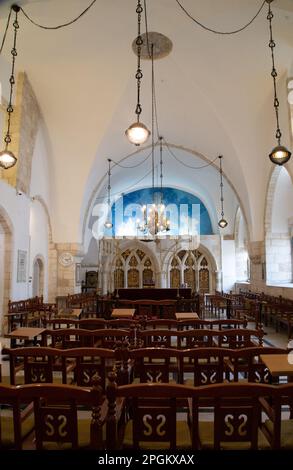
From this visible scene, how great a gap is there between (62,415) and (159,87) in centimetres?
1022

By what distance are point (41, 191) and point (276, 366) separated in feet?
33.8

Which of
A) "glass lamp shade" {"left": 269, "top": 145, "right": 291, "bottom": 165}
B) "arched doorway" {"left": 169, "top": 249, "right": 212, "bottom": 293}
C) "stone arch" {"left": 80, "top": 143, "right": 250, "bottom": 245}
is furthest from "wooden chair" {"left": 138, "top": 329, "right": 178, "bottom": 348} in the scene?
"arched doorway" {"left": 169, "top": 249, "right": 212, "bottom": 293}

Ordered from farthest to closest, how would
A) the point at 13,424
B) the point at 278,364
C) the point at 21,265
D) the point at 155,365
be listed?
the point at 21,265 → the point at 155,365 → the point at 278,364 → the point at 13,424

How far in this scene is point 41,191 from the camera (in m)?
11.5

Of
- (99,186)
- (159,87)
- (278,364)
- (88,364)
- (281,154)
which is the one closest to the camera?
(278,364)

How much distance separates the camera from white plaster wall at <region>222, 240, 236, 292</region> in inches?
675

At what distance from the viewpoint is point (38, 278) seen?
11797 millimetres

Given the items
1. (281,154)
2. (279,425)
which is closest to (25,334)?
(279,425)

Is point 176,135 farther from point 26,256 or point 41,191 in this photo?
point 26,256

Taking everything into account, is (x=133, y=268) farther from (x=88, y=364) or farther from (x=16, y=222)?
(x=88, y=364)

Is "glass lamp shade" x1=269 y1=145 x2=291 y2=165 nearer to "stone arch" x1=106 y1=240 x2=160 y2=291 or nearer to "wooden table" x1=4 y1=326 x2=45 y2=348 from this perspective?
"wooden table" x1=4 y1=326 x2=45 y2=348

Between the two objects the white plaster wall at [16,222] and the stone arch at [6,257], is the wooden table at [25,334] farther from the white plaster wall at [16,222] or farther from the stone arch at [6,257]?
the white plaster wall at [16,222]

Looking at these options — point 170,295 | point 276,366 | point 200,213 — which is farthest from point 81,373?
point 200,213

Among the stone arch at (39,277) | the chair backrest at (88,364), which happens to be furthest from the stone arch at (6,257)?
the chair backrest at (88,364)
